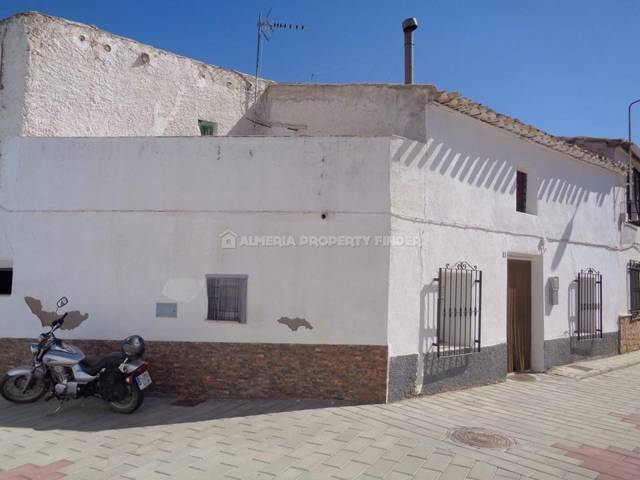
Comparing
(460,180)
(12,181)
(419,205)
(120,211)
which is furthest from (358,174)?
(12,181)

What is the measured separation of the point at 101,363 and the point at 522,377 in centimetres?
731

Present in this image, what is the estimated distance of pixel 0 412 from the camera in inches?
243

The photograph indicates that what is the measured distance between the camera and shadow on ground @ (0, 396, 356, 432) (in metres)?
5.81

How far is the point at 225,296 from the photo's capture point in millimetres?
6969

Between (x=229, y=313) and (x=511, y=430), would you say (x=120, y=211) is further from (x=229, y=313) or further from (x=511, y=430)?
(x=511, y=430)

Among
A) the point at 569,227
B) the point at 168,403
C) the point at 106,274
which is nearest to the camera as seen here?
the point at 168,403

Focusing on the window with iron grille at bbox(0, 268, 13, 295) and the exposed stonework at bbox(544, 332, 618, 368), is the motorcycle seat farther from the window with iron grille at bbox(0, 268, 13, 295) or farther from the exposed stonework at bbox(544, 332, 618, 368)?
the exposed stonework at bbox(544, 332, 618, 368)

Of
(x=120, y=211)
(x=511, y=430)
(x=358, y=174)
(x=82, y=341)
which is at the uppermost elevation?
Result: (x=358, y=174)

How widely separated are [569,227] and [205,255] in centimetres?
795

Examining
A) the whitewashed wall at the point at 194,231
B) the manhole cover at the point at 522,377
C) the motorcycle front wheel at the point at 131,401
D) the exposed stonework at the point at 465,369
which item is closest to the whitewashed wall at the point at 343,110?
the whitewashed wall at the point at 194,231

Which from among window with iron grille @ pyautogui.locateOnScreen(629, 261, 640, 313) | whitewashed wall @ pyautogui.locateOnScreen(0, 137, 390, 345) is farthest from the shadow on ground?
window with iron grille @ pyautogui.locateOnScreen(629, 261, 640, 313)

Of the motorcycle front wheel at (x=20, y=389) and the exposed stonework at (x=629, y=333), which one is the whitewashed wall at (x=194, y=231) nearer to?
the motorcycle front wheel at (x=20, y=389)

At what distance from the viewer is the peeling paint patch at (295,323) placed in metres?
6.82

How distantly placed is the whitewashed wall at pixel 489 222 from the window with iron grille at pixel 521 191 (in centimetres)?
13
